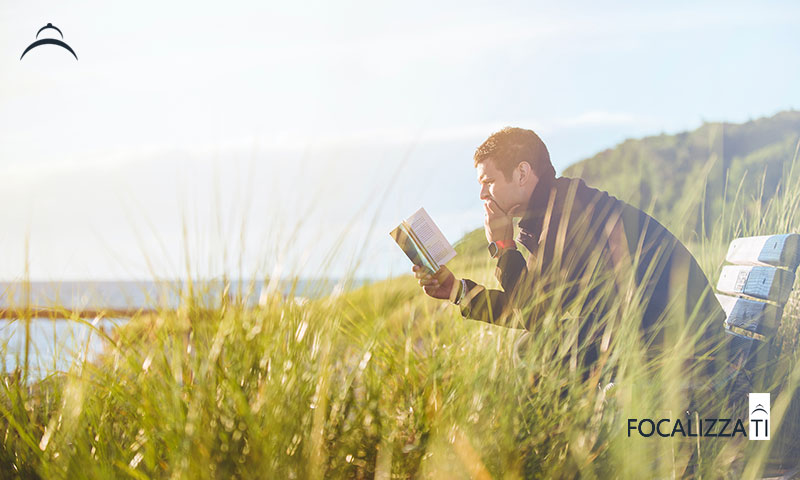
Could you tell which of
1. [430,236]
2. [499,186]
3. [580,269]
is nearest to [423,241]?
[430,236]

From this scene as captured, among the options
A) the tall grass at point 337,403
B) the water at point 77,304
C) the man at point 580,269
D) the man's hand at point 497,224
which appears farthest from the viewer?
the man's hand at point 497,224

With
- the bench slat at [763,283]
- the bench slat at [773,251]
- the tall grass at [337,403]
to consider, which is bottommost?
the tall grass at [337,403]

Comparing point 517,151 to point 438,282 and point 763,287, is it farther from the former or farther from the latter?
point 763,287

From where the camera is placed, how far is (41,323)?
2.56 metres

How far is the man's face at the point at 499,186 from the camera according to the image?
3.01 m

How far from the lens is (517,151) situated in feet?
9.82

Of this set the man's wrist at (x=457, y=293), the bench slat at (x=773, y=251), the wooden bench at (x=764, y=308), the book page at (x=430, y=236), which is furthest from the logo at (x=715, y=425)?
the book page at (x=430, y=236)

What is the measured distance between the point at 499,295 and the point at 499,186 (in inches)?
23.0

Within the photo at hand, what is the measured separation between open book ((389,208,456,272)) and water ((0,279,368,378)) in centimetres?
43

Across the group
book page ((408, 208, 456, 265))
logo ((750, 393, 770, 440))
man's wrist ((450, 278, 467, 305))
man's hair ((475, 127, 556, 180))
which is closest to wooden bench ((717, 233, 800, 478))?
logo ((750, 393, 770, 440))

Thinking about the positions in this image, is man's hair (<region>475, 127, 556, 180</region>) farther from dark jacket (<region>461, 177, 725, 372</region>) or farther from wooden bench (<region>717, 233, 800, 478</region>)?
wooden bench (<region>717, 233, 800, 478</region>)

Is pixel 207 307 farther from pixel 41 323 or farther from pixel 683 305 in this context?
pixel 683 305

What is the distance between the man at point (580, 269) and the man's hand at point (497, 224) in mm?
86

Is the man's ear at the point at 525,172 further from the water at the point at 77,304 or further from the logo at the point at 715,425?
the logo at the point at 715,425
